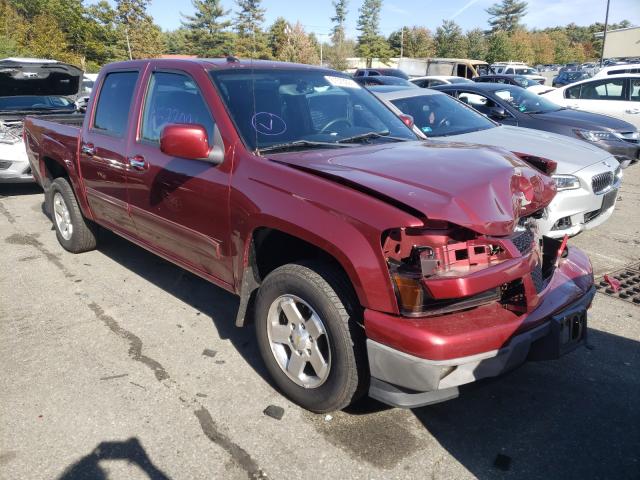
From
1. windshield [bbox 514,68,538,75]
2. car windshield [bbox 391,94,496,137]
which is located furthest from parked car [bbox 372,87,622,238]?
windshield [bbox 514,68,538,75]

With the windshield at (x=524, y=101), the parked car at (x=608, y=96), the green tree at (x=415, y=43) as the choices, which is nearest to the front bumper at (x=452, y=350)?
the windshield at (x=524, y=101)

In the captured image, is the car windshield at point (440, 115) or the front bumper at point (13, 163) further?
the front bumper at point (13, 163)

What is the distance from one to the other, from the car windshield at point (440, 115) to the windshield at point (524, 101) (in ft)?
6.35

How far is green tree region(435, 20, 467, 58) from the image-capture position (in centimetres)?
6581

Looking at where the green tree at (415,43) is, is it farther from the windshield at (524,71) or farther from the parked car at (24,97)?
the parked car at (24,97)

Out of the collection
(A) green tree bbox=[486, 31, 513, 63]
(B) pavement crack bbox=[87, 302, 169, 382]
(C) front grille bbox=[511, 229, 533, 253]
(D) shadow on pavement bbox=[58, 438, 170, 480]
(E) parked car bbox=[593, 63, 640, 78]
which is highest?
(A) green tree bbox=[486, 31, 513, 63]

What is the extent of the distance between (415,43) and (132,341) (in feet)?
230

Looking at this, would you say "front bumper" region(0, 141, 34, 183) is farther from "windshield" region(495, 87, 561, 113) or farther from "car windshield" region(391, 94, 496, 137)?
"windshield" region(495, 87, 561, 113)

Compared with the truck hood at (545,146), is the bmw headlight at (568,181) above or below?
below

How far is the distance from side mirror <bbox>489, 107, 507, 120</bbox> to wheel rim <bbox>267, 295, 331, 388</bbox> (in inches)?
Result: 257

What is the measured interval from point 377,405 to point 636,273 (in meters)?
3.23

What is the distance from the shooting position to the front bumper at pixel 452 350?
7.35ft

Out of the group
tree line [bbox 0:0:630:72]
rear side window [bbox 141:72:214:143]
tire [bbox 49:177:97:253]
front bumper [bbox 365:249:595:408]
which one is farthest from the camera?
tree line [bbox 0:0:630:72]

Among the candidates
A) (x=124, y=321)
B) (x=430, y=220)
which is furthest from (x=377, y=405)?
(x=124, y=321)
